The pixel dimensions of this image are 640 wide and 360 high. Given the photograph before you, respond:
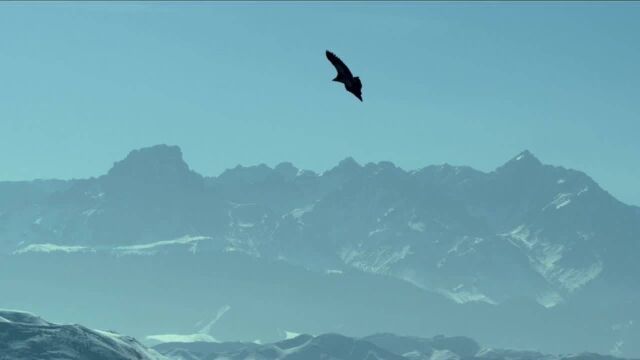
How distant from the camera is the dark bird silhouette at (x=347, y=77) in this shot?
128875 millimetres

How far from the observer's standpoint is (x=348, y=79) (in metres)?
129

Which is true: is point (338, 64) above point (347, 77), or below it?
above

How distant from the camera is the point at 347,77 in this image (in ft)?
424

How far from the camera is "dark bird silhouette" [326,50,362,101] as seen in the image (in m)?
129

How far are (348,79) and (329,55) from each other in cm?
295

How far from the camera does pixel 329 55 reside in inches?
5074
